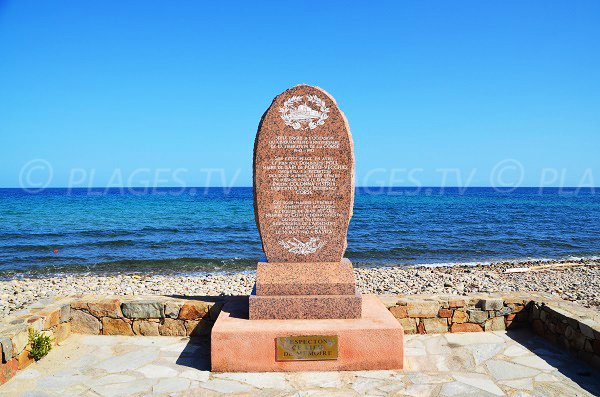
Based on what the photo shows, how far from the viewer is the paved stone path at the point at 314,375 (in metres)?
3.79

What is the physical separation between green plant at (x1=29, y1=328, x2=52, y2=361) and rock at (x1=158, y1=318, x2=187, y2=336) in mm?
1210

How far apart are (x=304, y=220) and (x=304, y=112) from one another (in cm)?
120

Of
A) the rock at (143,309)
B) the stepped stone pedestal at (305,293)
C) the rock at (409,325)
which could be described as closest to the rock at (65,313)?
the rock at (143,309)

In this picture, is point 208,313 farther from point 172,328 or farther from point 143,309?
point 143,309

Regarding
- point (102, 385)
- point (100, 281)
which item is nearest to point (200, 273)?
point (100, 281)

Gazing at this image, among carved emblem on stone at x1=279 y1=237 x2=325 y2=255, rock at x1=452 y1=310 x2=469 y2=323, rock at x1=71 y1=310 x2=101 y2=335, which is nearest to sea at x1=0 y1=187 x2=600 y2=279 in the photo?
rock at x1=71 y1=310 x2=101 y2=335

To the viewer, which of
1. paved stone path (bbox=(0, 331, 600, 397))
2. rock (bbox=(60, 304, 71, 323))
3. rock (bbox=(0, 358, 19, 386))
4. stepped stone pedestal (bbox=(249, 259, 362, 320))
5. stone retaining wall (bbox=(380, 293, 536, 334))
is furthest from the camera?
stone retaining wall (bbox=(380, 293, 536, 334))

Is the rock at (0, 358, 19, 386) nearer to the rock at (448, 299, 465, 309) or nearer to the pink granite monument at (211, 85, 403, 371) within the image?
the pink granite monument at (211, 85, 403, 371)

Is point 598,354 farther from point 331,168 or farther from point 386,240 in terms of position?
point 386,240

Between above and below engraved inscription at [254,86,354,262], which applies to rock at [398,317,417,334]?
below

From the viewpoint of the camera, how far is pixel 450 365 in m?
4.35

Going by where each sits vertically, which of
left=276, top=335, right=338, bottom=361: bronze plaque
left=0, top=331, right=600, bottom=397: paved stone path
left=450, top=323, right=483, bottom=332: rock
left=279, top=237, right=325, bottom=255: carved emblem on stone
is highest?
left=279, top=237, right=325, bottom=255: carved emblem on stone

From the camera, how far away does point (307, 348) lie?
13.9ft

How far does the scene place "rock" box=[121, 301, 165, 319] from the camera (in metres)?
5.18
